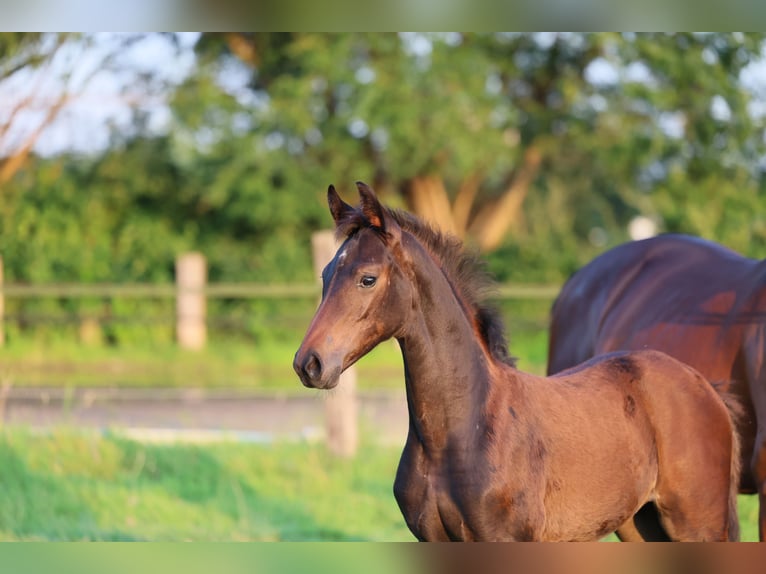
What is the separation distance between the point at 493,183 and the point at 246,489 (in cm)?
1330

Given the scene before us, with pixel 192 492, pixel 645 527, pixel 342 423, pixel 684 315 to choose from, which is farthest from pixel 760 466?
pixel 342 423

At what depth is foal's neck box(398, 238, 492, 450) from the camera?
3.31 meters

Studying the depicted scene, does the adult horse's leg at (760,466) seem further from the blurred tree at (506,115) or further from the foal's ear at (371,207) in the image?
the blurred tree at (506,115)

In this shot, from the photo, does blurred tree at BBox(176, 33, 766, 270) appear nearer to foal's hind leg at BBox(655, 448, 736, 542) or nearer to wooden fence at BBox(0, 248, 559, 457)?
wooden fence at BBox(0, 248, 559, 457)

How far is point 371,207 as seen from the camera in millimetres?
3207

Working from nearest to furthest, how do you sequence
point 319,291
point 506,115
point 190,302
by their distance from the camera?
point 319,291 < point 190,302 < point 506,115

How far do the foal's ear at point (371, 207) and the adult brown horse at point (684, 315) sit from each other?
195 cm

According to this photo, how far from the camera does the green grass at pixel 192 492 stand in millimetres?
5852

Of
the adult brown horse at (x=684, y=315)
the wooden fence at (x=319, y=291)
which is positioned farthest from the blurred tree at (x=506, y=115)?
the adult brown horse at (x=684, y=315)

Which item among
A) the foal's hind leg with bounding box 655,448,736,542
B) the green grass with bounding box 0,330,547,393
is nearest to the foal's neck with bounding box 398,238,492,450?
the foal's hind leg with bounding box 655,448,736,542

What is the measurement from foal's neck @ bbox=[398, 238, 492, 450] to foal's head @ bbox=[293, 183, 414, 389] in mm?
80

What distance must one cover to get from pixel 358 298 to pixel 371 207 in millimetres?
295

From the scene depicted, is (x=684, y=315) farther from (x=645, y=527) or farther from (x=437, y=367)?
(x=437, y=367)

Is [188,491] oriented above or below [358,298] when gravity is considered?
below
